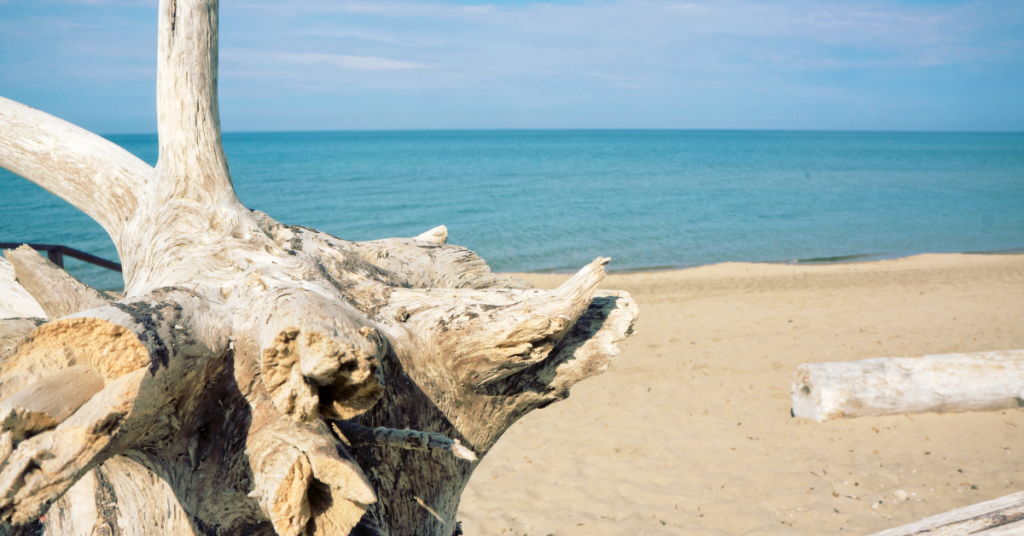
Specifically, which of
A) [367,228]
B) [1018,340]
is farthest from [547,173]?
[1018,340]

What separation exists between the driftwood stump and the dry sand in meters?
2.52

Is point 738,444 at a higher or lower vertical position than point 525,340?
lower

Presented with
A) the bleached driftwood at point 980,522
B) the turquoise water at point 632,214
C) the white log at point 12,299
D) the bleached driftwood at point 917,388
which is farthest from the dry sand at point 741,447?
the turquoise water at point 632,214

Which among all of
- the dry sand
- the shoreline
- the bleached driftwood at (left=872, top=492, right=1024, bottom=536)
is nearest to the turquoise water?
the shoreline

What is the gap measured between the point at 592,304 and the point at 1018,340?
813 centimetres

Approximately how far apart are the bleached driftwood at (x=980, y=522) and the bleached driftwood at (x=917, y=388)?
3387mm

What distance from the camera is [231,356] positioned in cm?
156

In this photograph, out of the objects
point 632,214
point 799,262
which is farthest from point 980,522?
point 632,214

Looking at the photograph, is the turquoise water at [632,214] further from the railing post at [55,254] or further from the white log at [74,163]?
the white log at [74,163]

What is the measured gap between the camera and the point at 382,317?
190cm

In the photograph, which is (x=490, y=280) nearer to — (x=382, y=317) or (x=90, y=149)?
(x=382, y=317)

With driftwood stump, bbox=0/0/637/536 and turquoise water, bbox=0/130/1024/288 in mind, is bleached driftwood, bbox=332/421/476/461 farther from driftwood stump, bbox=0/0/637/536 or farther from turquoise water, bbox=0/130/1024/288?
turquoise water, bbox=0/130/1024/288

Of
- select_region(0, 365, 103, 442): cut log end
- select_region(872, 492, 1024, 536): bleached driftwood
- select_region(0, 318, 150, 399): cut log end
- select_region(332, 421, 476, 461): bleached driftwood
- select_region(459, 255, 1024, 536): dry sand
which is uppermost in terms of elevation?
select_region(0, 318, 150, 399): cut log end

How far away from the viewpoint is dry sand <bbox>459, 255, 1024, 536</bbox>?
4195 millimetres
